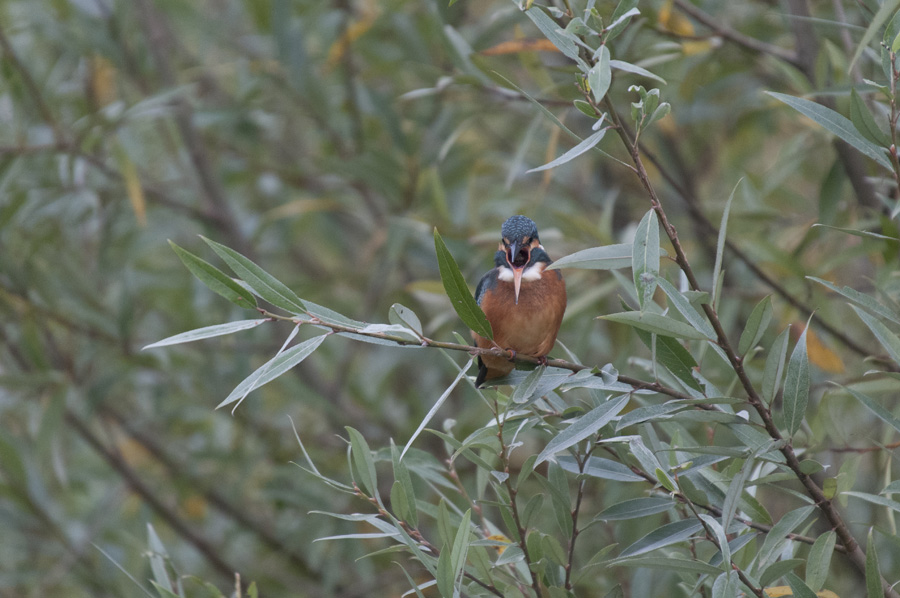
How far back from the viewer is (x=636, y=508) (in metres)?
1.53

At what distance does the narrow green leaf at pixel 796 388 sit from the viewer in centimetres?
143

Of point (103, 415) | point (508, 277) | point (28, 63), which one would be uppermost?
point (28, 63)

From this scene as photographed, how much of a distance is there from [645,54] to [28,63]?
8.23 feet

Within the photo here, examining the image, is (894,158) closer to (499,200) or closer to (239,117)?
(499,200)

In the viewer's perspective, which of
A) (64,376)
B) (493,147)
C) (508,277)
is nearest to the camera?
(508,277)

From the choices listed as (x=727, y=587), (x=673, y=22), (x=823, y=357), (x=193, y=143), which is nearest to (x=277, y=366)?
(x=727, y=587)

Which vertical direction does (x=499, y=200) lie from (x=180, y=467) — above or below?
above

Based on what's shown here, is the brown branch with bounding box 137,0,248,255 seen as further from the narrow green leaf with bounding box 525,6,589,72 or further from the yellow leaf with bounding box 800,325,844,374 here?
the narrow green leaf with bounding box 525,6,589,72

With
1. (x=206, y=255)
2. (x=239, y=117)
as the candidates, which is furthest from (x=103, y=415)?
(x=239, y=117)

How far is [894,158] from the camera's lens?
1.42 meters

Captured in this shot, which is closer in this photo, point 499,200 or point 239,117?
point 499,200

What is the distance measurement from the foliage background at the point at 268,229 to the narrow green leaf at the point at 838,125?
1285mm

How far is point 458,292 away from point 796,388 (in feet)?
1.88

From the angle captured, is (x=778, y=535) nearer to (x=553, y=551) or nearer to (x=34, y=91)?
(x=553, y=551)
